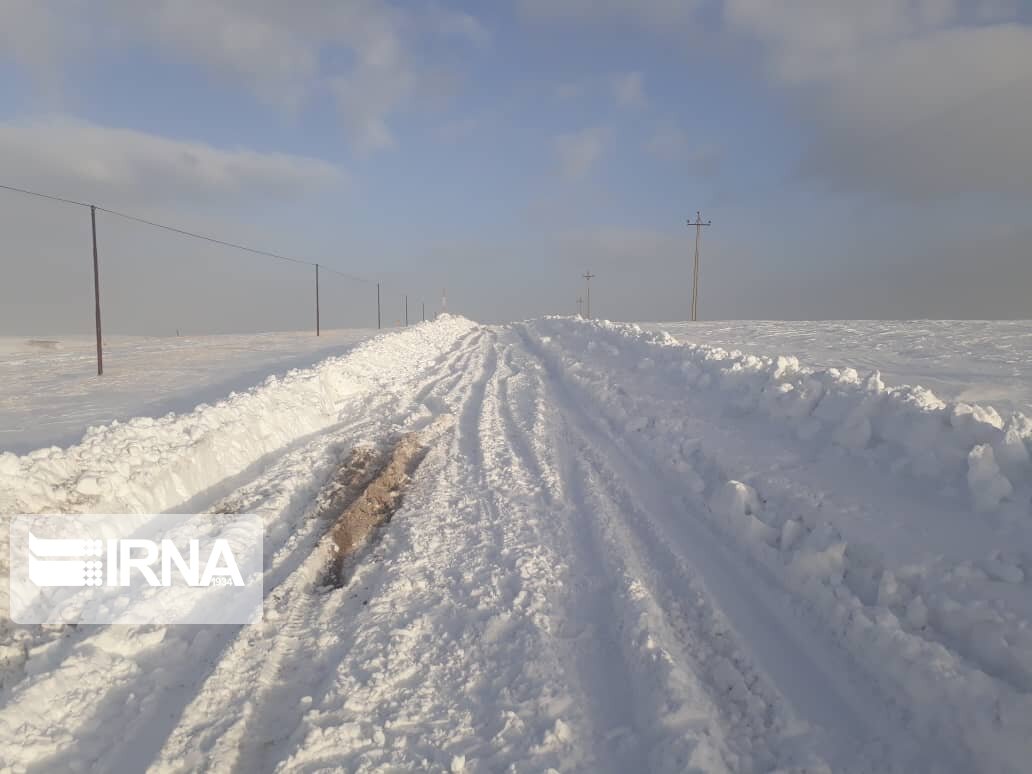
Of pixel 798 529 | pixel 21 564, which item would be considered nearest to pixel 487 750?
pixel 798 529

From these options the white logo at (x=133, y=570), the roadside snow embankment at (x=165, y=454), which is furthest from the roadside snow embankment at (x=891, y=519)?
the roadside snow embankment at (x=165, y=454)

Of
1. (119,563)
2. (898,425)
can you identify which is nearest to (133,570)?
(119,563)

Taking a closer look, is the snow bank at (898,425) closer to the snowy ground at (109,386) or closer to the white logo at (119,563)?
the white logo at (119,563)

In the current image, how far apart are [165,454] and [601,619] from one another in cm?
544

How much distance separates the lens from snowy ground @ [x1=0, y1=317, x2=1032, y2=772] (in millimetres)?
2955

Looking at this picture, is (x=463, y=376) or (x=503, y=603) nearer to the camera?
(x=503, y=603)

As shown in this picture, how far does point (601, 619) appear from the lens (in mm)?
3980

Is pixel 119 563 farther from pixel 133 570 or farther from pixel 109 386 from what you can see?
pixel 109 386

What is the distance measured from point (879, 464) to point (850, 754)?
11.1ft

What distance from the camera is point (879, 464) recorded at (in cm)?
549

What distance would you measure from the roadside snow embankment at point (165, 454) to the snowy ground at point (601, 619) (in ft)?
0.12

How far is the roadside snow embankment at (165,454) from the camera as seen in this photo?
209 inches

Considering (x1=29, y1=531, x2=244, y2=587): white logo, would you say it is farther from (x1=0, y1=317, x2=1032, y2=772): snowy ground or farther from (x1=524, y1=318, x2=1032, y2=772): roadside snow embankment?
(x1=524, y1=318, x2=1032, y2=772): roadside snow embankment

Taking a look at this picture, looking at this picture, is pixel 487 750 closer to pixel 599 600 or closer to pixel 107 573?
pixel 599 600
